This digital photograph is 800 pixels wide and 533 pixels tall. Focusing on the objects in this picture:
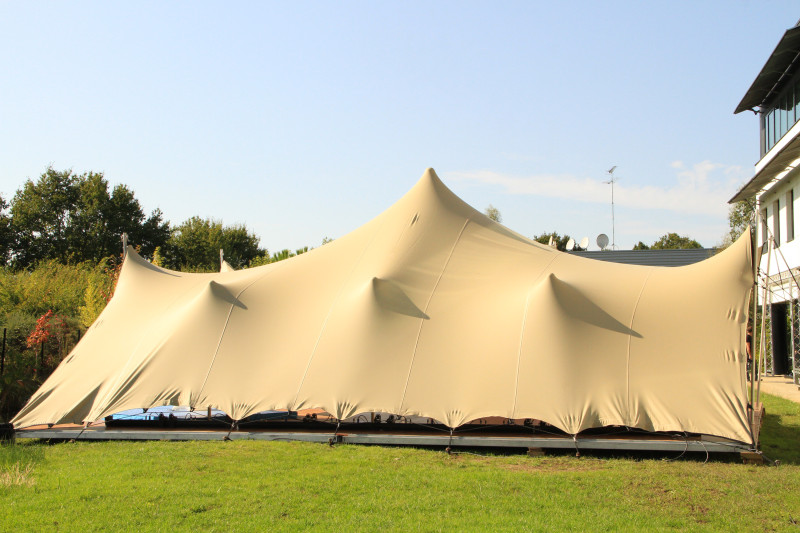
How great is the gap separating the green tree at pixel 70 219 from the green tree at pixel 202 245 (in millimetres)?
2572

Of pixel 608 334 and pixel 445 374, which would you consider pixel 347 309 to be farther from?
pixel 608 334

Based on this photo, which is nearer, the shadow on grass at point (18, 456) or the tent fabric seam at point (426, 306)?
the shadow on grass at point (18, 456)

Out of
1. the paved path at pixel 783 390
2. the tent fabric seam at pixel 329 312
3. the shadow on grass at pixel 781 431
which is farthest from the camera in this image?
the paved path at pixel 783 390

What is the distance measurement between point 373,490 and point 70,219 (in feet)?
126

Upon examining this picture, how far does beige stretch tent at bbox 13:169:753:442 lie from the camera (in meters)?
8.69

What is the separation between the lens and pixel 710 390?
8477mm

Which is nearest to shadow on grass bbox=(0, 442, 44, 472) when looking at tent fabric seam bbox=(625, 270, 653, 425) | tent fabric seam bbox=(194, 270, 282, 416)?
tent fabric seam bbox=(194, 270, 282, 416)

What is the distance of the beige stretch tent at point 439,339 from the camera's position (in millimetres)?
8688

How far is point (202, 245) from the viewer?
141 feet

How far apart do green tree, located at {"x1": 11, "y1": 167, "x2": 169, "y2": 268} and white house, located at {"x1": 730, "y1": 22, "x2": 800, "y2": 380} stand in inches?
1304

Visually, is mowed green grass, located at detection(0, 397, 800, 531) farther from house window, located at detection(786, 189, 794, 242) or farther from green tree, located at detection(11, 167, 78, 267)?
green tree, located at detection(11, 167, 78, 267)

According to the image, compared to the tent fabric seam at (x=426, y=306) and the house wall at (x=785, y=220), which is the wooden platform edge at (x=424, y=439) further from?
the house wall at (x=785, y=220)

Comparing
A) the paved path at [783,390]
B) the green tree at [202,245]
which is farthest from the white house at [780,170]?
the green tree at [202,245]

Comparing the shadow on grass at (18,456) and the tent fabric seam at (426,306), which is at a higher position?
the tent fabric seam at (426,306)
